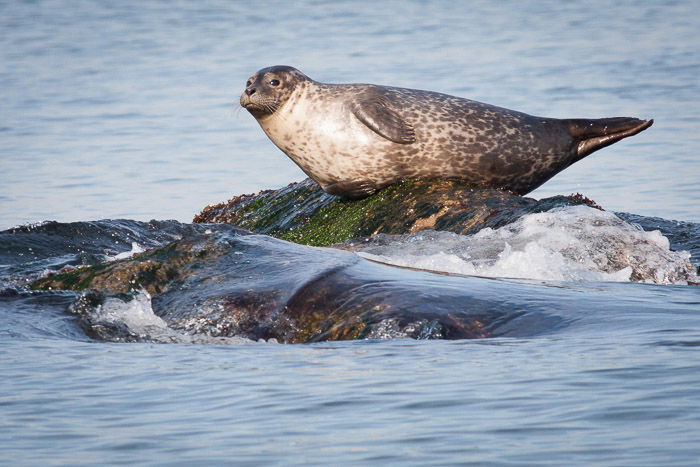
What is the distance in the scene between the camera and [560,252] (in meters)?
8.46

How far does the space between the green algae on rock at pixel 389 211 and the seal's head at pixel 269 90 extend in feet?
3.30

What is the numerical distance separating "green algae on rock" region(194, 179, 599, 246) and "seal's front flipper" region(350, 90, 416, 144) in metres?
0.45

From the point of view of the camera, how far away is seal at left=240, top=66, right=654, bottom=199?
10.6 metres

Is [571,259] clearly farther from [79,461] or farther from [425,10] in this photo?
[425,10]

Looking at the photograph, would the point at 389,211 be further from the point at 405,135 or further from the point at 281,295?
the point at 281,295

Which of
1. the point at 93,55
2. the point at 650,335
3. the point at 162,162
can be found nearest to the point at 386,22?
the point at 93,55

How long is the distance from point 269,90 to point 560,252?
12.0 feet

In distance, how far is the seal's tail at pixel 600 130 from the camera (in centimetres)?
1098

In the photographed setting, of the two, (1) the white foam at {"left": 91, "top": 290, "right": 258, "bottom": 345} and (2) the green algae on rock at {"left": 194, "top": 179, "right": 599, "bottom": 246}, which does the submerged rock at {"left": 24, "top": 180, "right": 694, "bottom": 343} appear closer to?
(1) the white foam at {"left": 91, "top": 290, "right": 258, "bottom": 345}

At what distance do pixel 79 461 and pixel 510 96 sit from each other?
61.3 feet

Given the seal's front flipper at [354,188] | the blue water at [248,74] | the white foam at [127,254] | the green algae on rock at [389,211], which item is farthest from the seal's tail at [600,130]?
the white foam at [127,254]

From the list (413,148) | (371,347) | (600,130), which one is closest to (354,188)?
(413,148)

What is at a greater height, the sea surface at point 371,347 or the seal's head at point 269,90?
the seal's head at point 269,90

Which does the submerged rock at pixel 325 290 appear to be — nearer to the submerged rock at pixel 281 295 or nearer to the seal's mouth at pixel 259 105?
the submerged rock at pixel 281 295
